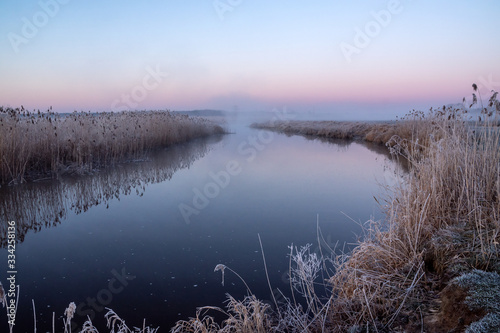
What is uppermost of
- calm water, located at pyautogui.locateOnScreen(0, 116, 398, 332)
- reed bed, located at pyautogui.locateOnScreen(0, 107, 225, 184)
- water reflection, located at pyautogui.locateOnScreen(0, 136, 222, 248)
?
reed bed, located at pyautogui.locateOnScreen(0, 107, 225, 184)

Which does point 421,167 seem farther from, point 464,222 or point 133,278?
point 133,278

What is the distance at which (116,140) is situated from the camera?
923 centimetres

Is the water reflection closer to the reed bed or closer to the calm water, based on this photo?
the calm water

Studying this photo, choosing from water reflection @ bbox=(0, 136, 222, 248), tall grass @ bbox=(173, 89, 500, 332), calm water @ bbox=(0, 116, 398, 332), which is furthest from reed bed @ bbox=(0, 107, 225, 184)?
tall grass @ bbox=(173, 89, 500, 332)

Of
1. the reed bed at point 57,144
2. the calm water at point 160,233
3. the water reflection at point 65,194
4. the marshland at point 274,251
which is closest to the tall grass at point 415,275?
the marshland at point 274,251

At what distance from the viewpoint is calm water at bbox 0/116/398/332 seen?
2643 millimetres

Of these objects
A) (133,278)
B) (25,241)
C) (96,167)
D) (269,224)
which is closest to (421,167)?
(269,224)

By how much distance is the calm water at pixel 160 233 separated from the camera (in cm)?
264

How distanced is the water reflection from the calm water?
17 millimetres

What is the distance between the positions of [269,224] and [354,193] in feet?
7.83

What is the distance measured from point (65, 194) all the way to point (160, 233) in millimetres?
2648

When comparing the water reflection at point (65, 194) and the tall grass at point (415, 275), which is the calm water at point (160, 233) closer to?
the water reflection at point (65, 194)

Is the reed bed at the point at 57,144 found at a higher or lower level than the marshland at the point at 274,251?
higher

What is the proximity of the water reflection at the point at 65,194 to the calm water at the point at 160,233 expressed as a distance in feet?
0.06
